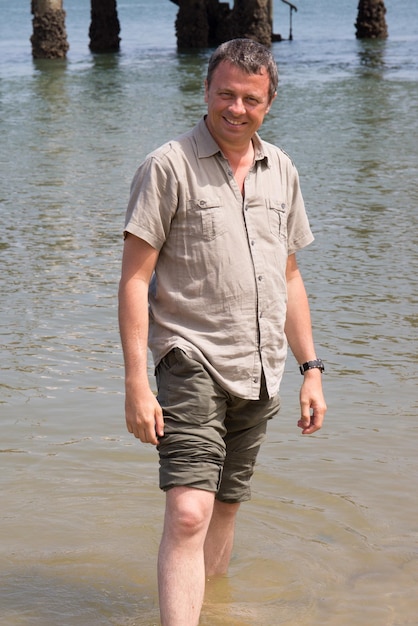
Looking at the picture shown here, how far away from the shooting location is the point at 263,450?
5117mm

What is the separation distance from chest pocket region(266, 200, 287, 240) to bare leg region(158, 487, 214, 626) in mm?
816

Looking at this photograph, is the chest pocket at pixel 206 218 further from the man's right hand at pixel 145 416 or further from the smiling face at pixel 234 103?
the man's right hand at pixel 145 416

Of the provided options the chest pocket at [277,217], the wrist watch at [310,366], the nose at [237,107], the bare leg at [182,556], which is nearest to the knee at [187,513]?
the bare leg at [182,556]

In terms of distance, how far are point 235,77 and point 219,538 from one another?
1.47 meters

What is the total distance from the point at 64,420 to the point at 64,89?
1831cm

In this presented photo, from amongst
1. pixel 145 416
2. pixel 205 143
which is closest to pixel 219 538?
pixel 145 416

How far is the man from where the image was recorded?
3219 mm

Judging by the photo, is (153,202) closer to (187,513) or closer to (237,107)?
(237,107)

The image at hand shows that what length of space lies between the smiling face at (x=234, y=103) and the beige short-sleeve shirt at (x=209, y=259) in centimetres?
5

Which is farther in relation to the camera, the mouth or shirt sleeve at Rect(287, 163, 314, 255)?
shirt sleeve at Rect(287, 163, 314, 255)

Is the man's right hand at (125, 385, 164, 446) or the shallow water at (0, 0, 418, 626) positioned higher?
the man's right hand at (125, 385, 164, 446)

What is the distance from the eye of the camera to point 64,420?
543cm

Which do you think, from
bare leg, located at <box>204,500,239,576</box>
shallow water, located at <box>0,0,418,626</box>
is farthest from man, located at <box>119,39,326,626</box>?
shallow water, located at <box>0,0,418,626</box>

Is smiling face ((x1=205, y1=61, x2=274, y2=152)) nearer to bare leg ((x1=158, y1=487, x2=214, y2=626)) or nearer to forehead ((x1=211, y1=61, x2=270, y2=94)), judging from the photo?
forehead ((x1=211, y1=61, x2=270, y2=94))
